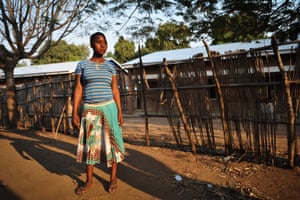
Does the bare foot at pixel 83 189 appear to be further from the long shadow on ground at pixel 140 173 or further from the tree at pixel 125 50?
the tree at pixel 125 50

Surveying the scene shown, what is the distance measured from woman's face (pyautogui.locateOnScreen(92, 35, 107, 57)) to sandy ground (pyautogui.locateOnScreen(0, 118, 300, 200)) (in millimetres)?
1606

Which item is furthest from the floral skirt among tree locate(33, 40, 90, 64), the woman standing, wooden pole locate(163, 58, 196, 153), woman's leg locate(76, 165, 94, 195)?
tree locate(33, 40, 90, 64)

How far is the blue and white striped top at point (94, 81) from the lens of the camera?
256 cm

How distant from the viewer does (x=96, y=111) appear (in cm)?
258

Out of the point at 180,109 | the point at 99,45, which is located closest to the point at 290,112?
the point at 180,109

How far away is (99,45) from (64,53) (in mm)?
30668

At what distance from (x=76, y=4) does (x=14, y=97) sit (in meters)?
4.16

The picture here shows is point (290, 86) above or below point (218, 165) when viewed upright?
above

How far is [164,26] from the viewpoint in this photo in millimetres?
5633

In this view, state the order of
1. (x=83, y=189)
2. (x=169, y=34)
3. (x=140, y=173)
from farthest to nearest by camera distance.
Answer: (x=169, y=34) < (x=140, y=173) < (x=83, y=189)

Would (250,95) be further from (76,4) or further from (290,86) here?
(76,4)

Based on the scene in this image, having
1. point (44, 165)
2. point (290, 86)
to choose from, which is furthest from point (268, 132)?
point (44, 165)

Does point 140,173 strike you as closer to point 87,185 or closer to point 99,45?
point 87,185

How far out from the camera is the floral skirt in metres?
2.59
